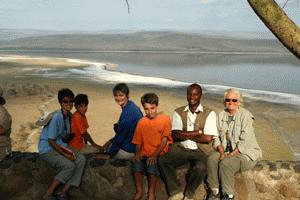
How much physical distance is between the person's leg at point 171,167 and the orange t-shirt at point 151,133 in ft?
0.39

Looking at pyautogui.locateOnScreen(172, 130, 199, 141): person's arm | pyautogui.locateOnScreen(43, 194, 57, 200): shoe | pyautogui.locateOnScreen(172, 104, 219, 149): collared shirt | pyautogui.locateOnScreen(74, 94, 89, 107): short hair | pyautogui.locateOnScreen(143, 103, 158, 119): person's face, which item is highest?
pyautogui.locateOnScreen(74, 94, 89, 107): short hair

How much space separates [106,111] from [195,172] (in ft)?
38.1

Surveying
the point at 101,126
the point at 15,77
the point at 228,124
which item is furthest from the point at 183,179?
the point at 15,77

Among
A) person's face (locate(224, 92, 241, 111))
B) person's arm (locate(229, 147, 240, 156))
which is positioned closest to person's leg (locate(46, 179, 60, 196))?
person's arm (locate(229, 147, 240, 156))

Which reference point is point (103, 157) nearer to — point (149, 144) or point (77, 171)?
point (77, 171)

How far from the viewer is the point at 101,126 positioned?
14438 mm

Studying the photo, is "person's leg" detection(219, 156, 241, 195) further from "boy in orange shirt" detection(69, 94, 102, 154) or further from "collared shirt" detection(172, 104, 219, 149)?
"boy in orange shirt" detection(69, 94, 102, 154)

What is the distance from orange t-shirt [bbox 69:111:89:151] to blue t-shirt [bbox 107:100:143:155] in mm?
480

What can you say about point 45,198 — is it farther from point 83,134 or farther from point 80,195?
point 83,134

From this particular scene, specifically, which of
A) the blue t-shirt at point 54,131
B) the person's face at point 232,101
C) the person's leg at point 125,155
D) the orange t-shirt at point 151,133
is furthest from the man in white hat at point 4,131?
the person's face at point 232,101

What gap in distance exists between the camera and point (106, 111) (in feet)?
54.9

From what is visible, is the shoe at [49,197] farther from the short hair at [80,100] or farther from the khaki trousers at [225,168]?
the khaki trousers at [225,168]

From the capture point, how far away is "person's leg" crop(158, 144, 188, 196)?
541cm

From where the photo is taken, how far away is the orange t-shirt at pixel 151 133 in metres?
5.39
